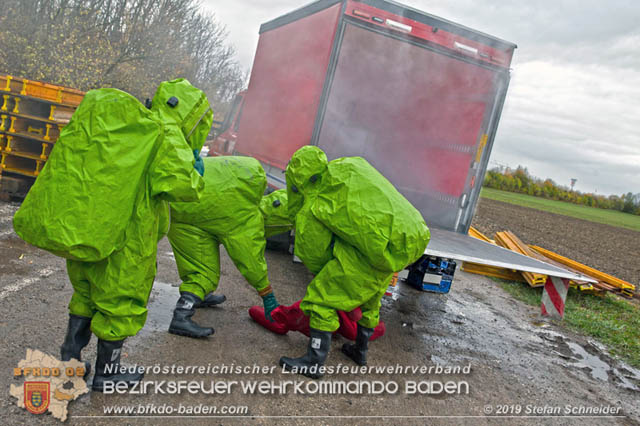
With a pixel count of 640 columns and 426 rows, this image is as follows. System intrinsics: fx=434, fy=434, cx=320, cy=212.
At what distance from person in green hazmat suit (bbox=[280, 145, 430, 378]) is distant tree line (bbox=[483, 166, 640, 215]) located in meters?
51.8

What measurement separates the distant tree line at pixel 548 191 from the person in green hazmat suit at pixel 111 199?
5309 cm

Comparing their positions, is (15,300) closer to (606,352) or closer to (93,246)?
(93,246)

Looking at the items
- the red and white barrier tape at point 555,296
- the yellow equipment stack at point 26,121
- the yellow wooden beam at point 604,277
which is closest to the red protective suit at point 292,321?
the red and white barrier tape at point 555,296

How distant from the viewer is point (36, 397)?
234 cm

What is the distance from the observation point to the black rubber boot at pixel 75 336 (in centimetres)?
252

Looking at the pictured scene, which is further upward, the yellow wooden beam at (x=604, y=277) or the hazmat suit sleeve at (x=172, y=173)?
the hazmat suit sleeve at (x=172, y=173)

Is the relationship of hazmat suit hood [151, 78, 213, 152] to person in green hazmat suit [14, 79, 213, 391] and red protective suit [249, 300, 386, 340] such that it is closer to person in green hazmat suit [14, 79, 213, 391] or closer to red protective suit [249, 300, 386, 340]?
person in green hazmat suit [14, 79, 213, 391]

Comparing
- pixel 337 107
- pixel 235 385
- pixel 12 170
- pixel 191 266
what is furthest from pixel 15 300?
pixel 12 170

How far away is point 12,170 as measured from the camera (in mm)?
6938

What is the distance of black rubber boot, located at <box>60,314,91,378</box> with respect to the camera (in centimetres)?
252

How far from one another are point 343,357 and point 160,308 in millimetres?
1732

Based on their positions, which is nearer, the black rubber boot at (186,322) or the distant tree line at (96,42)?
the black rubber boot at (186,322)

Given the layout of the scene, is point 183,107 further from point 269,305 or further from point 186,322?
point 269,305

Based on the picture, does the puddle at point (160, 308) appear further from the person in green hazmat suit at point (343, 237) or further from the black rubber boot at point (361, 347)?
the black rubber boot at point (361, 347)
